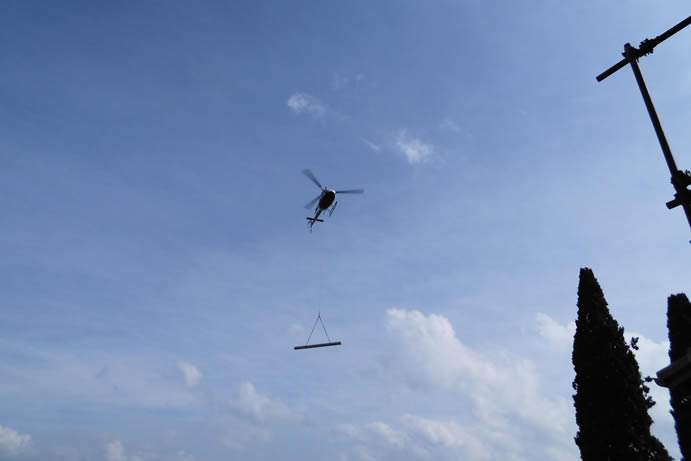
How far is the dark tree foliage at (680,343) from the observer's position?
25672 mm

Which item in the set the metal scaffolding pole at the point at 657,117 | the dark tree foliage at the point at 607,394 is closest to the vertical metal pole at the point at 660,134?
the metal scaffolding pole at the point at 657,117

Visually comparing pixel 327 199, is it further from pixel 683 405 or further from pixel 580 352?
pixel 683 405

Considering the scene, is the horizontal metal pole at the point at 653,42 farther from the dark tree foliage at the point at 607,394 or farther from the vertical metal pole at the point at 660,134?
the dark tree foliage at the point at 607,394

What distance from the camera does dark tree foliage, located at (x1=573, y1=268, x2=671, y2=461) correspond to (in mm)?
24109

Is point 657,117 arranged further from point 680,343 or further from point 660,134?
point 680,343

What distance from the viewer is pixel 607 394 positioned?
83.9 ft

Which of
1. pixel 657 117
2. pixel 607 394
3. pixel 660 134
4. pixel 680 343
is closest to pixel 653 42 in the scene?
pixel 657 117

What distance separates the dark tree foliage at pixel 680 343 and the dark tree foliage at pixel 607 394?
2.65 meters

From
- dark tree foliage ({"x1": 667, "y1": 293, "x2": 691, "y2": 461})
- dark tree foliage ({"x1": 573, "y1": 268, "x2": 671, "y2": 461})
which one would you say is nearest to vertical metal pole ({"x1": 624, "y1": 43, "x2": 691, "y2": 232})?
dark tree foliage ({"x1": 573, "y1": 268, "x2": 671, "y2": 461})

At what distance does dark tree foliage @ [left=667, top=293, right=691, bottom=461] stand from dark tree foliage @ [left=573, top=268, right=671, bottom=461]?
2.65 m

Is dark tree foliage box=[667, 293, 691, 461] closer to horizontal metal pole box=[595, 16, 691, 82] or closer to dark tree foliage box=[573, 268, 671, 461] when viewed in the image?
dark tree foliage box=[573, 268, 671, 461]

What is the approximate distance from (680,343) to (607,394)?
6446 mm

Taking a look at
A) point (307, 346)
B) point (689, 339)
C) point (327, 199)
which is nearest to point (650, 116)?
point (307, 346)

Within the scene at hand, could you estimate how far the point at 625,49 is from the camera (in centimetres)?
842
